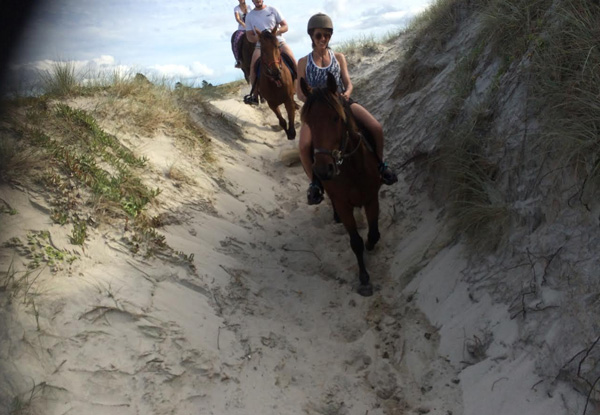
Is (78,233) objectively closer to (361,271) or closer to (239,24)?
(361,271)

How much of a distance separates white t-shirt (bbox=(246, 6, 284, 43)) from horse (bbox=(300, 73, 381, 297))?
5619mm

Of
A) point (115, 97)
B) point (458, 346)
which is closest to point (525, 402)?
point (458, 346)

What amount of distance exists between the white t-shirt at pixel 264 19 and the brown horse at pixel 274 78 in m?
0.55

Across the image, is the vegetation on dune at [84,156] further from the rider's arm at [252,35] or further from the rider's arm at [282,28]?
the rider's arm at [282,28]

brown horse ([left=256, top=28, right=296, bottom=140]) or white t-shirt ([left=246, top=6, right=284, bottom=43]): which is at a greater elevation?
white t-shirt ([left=246, top=6, right=284, bottom=43])

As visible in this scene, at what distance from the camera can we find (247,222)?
662 centimetres

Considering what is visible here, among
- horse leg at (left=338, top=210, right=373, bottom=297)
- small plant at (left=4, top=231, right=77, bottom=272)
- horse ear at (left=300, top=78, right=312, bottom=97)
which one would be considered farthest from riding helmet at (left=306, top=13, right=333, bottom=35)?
small plant at (left=4, top=231, right=77, bottom=272)

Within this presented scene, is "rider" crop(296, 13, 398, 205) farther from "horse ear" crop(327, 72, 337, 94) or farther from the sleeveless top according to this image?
"horse ear" crop(327, 72, 337, 94)

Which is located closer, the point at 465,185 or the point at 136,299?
the point at 136,299

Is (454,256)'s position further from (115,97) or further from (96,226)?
(115,97)

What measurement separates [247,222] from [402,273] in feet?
8.02

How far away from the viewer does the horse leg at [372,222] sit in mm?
5699

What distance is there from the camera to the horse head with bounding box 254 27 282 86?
30.3 ft

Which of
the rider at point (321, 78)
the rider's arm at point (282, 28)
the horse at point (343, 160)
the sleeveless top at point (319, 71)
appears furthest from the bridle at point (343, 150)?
the rider's arm at point (282, 28)
